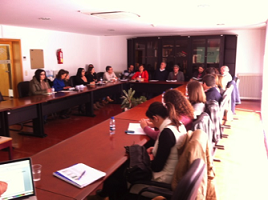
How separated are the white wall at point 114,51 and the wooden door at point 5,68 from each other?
4.31m

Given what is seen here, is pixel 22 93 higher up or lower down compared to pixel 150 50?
lower down

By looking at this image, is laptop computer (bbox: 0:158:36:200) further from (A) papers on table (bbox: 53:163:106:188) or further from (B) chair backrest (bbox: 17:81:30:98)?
(B) chair backrest (bbox: 17:81:30:98)

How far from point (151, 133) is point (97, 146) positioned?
23.8 inches

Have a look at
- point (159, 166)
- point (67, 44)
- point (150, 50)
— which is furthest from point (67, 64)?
point (159, 166)

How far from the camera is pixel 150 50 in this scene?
31.8 ft

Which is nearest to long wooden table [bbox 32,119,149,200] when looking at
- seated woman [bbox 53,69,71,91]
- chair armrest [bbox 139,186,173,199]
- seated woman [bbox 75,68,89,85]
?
chair armrest [bbox 139,186,173,199]

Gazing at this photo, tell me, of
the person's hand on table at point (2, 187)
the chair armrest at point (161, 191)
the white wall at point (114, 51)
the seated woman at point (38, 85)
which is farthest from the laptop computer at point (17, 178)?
the white wall at point (114, 51)

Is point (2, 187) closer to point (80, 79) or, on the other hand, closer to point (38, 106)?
point (38, 106)

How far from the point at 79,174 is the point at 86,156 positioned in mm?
352

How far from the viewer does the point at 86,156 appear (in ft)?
7.35

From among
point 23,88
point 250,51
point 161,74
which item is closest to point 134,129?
point 23,88

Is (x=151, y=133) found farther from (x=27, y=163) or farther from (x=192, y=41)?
(x=192, y=41)

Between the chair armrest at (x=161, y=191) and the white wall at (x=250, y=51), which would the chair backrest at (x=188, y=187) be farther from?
the white wall at (x=250, y=51)

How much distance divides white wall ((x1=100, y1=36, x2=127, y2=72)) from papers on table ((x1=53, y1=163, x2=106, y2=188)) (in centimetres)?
872
